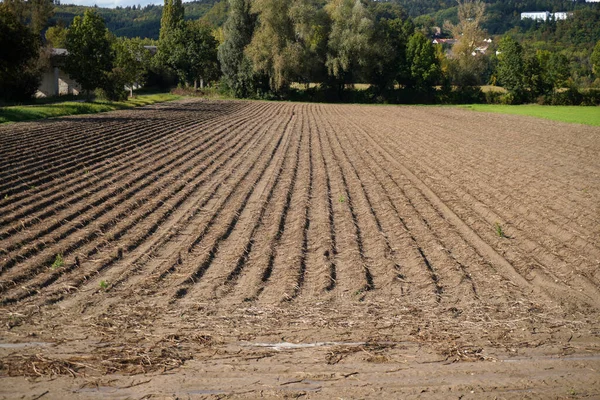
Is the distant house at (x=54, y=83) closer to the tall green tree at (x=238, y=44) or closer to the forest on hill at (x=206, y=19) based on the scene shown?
the tall green tree at (x=238, y=44)

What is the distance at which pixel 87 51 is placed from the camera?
3519cm

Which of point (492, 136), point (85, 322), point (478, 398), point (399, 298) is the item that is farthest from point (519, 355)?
point (492, 136)

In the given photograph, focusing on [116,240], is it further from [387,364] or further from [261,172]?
[261,172]

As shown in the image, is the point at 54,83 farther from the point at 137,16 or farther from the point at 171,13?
the point at 137,16

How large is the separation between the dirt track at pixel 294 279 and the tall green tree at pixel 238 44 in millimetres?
46614

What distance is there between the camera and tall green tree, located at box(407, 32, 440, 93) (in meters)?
63.5

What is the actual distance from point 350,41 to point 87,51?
32164mm

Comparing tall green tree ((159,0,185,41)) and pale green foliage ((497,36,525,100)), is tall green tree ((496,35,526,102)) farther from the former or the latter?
tall green tree ((159,0,185,41))

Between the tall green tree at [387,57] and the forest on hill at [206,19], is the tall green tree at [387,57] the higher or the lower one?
the lower one

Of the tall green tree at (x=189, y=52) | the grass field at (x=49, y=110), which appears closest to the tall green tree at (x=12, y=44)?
the grass field at (x=49, y=110)

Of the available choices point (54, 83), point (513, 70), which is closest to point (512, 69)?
point (513, 70)

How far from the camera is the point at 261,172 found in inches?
645

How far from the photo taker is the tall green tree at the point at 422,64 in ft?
208

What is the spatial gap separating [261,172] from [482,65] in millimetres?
61022
